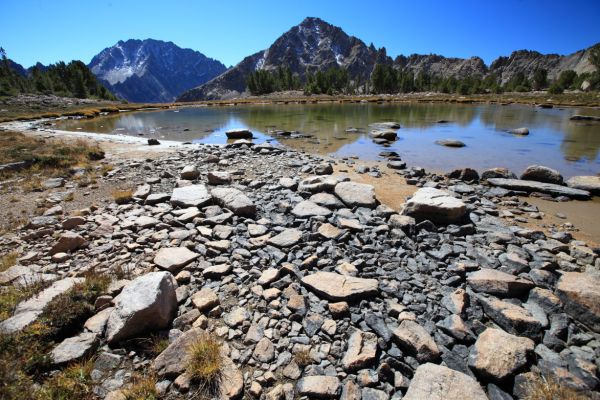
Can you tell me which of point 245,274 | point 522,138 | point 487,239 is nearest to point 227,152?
point 245,274

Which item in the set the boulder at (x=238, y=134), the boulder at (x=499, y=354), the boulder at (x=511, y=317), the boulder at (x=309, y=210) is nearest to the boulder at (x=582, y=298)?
the boulder at (x=511, y=317)

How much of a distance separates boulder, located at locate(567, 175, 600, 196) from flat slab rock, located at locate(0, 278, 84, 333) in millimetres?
18921

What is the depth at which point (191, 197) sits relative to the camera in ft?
35.4

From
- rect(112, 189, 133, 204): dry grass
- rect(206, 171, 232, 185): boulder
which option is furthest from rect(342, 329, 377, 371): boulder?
rect(112, 189, 133, 204): dry grass

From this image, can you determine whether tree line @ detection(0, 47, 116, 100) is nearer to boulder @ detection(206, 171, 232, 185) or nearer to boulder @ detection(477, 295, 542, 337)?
boulder @ detection(206, 171, 232, 185)

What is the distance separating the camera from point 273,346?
188 inches

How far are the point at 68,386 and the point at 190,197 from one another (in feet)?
24.5

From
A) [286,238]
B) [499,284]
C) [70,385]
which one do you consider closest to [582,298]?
[499,284]

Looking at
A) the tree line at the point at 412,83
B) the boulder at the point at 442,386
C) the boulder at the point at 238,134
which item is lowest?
the boulder at the point at 442,386

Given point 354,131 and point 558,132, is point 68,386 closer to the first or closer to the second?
point 354,131

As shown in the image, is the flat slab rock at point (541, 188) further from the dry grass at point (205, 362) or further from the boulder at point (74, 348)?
the boulder at point (74, 348)

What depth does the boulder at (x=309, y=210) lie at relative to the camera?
9391 mm

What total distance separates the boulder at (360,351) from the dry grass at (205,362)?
196 cm

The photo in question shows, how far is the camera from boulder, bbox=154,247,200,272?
6828mm
